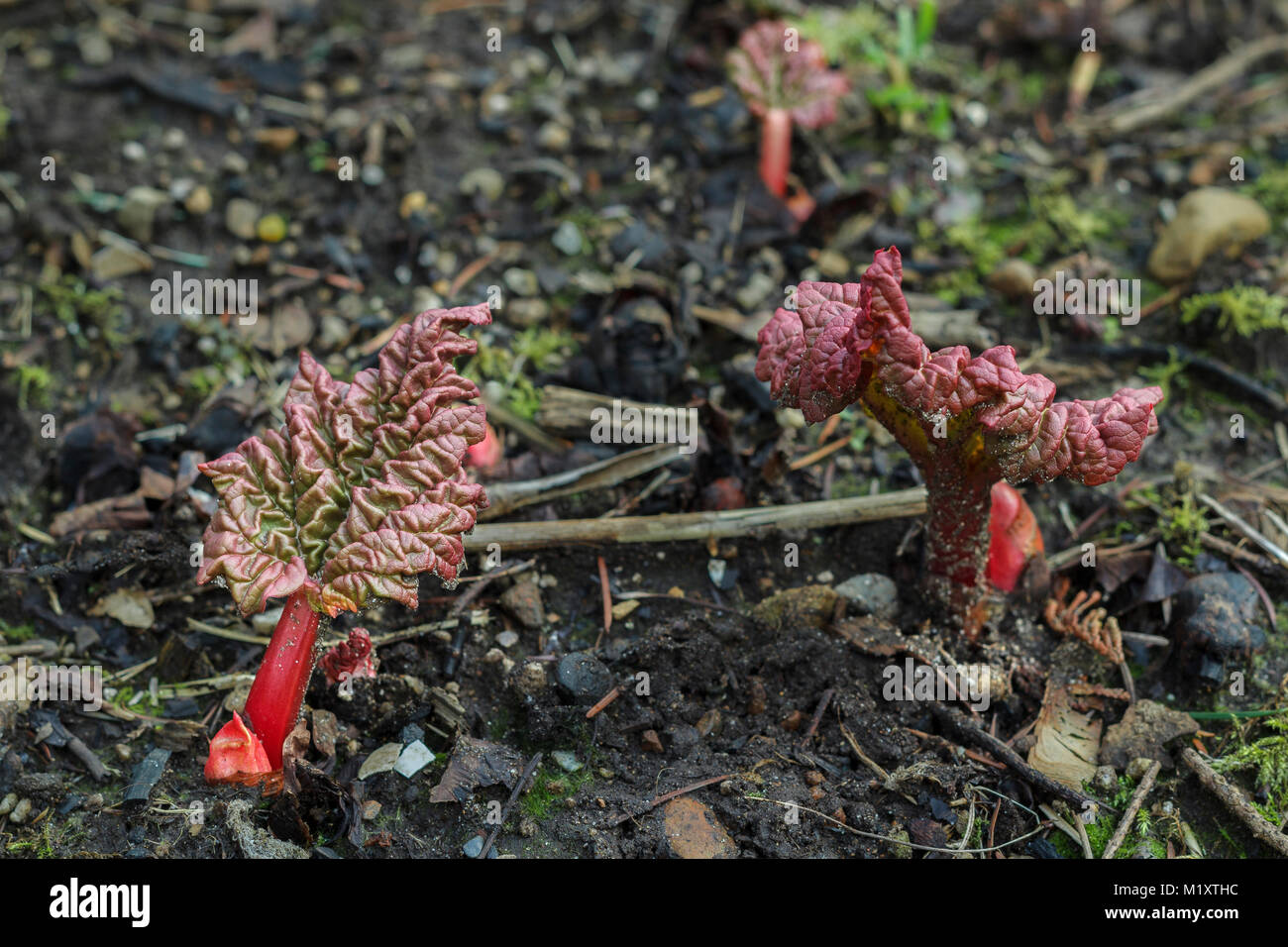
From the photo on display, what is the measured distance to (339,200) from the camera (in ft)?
18.7

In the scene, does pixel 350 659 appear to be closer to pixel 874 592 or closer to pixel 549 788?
pixel 549 788

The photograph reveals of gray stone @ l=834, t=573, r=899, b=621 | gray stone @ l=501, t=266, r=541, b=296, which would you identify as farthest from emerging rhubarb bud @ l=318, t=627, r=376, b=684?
gray stone @ l=501, t=266, r=541, b=296

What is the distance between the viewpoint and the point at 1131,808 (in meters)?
3.61

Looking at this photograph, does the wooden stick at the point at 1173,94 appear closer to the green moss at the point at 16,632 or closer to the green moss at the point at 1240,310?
the green moss at the point at 1240,310

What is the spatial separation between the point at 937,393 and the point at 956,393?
0.06 metres

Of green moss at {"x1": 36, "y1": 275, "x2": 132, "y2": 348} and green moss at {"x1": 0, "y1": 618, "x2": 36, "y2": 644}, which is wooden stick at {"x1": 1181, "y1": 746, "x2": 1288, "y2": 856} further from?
green moss at {"x1": 36, "y1": 275, "x2": 132, "y2": 348}

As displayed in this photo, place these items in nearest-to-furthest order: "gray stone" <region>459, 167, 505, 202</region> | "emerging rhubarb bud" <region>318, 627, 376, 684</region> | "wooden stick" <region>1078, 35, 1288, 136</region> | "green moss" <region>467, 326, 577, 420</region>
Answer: "emerging rhubarb bud" <region>318, 627, 376, 684</region>, "green moss" <region>467, 326, 577, 420</region>, "gray stone" <region>459, 167, 505, 202</region>, "wooden stick" <region>1078, 35, 1288, 136</region>

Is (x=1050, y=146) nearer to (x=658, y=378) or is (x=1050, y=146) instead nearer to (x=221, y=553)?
(x=658, y=378)

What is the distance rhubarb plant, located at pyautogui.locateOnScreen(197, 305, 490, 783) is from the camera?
3.29 m

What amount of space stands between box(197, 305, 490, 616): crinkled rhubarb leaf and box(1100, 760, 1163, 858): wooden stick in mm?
2238

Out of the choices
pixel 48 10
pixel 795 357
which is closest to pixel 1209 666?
pixel 795 357

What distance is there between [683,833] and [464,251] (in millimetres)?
3210

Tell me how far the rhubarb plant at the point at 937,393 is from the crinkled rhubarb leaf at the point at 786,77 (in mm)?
2356

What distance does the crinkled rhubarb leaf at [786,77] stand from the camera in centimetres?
564
